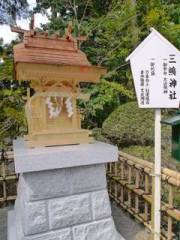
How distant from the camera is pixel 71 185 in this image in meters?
2.52

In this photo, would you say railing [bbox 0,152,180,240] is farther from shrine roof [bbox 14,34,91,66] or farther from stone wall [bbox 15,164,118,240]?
shrine roof [bbox 14,34,91,66]

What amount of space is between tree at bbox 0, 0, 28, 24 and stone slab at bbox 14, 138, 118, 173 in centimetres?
537

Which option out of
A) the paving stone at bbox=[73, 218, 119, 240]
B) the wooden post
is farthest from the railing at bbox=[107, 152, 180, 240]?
the paving stone at bbox=[73, 218, 119, 240]

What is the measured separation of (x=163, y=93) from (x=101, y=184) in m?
1.09

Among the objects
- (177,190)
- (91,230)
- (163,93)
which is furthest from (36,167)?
(177,190)

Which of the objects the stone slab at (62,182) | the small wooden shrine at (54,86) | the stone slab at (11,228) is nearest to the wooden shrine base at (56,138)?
the small wooden shrine at (54,86)

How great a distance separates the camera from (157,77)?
2293 millimetres

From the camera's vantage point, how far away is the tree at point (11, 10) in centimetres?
684

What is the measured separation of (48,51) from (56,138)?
0.87m

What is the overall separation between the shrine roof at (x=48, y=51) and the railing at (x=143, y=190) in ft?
4.49

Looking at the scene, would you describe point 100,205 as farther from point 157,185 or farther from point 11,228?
point 11,228

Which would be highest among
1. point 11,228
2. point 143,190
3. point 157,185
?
point 157,185

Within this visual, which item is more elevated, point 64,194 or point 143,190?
point 64,194

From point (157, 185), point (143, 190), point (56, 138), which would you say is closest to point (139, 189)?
point (143, 190)
